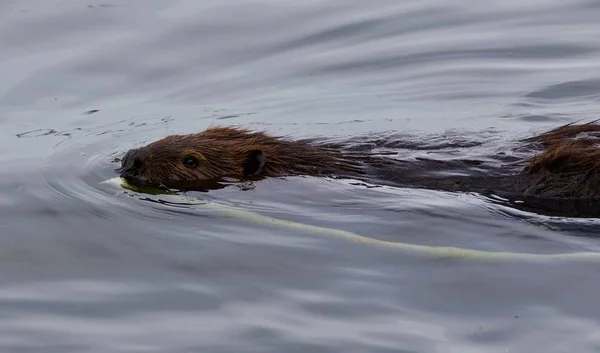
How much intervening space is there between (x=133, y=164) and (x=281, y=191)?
3.30 feet

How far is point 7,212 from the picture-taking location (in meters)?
7.50

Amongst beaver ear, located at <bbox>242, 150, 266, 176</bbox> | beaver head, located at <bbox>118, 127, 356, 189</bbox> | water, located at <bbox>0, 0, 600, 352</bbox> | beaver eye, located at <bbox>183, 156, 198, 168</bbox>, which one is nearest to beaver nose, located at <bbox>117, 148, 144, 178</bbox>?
beaver head, located at <bbox>118, 127, 356, 189</bbox>

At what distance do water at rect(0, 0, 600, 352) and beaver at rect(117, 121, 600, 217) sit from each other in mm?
165

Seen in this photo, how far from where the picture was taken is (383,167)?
24.4 feet

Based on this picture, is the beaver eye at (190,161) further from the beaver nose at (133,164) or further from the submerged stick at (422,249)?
the submerged stick at (422,249)

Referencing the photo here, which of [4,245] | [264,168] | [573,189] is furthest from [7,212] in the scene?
[573,189]

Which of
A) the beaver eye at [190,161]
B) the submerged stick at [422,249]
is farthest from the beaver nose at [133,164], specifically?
the submerged stick at [422,249]

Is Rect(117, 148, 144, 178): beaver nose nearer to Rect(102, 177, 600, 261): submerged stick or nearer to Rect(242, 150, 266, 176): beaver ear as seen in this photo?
Rect(242, 150, 266, 176): beaver ear

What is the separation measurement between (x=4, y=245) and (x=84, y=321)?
142cm

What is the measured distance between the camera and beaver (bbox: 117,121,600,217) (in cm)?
684

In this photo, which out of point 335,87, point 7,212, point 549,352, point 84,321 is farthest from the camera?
point 335,87

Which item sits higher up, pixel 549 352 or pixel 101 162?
pixel 101 162

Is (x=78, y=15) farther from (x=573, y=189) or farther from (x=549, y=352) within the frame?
(x=549, y=352)

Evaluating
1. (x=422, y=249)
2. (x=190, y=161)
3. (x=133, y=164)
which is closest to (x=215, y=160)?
(x=190, y=161)
